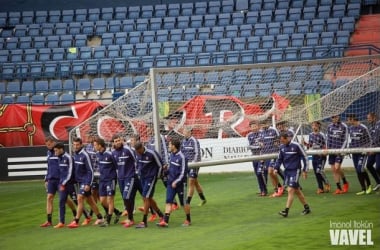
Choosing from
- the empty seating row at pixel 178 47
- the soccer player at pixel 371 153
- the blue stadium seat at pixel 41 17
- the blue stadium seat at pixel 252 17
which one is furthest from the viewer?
the blue stadium seat at pixel 41 17

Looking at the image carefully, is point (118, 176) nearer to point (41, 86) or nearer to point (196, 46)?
point (41, 86)

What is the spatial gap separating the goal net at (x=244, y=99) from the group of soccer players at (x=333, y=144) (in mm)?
302

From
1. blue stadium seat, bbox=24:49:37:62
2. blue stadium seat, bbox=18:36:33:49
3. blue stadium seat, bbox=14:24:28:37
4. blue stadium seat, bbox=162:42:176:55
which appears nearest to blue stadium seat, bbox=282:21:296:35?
blue stadium seat, bbox=162:42:176:55

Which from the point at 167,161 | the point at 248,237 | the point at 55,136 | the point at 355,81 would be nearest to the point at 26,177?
the point at 55,136

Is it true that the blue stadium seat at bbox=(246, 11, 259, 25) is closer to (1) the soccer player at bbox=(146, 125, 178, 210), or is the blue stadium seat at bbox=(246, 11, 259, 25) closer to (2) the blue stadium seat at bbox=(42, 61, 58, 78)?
(2) the blue stadium seat at bbox=(42, 61, 58, 78)

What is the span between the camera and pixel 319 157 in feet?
65.4

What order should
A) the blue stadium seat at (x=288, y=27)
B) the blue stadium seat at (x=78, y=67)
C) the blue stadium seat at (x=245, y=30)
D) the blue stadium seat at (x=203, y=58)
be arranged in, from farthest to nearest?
the blue stadium seat at (x=245, y=30) → the blue stadium seat at (x=288, y=27) → the blue stadium seat at (x=78, y=67) → the blue stadium seat at (x=203, y=58)

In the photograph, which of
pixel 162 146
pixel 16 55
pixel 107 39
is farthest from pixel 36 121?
pixel 162 146

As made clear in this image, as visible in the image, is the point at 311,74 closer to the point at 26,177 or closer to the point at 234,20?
the point at 26,177

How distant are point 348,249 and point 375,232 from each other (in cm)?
142

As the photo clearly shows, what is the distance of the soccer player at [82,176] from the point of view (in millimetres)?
16228

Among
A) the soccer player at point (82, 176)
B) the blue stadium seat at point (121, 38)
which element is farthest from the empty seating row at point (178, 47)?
the soccer player at point (82, 176)

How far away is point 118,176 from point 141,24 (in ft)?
61.0

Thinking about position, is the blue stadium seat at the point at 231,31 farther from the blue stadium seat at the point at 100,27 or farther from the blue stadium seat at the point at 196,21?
the blue stadium seat at the point at 100,27
